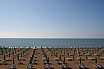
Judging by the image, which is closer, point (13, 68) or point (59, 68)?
point (13, 68)

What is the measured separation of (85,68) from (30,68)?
6745 millimetres

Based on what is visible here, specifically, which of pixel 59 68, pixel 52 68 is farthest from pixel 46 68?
pixel 59 68

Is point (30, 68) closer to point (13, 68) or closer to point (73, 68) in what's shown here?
point (13, 68)

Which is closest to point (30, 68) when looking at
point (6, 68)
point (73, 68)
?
point (6, 68)

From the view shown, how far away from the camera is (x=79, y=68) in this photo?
529 inches

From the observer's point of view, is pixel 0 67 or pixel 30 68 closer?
pixel 30 68

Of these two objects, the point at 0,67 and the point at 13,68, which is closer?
the point at 13,68

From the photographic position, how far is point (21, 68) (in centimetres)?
1364

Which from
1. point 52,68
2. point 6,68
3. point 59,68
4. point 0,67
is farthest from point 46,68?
point 0,67

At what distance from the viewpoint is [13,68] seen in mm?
12703

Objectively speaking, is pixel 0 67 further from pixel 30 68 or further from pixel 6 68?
pixel 30 68

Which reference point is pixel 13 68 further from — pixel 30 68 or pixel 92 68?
pixel 92 68

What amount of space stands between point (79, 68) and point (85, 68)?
2.41ft

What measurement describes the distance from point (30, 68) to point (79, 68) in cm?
602
